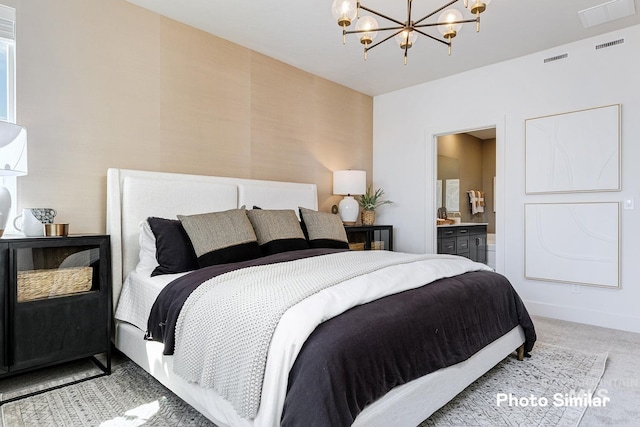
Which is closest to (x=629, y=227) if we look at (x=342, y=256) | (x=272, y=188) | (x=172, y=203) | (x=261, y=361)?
(x=342, y=256)

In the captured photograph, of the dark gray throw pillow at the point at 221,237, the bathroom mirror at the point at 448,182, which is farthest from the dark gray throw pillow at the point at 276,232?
the bathroom mirror at the point at 448,182

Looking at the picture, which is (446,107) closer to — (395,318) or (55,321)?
(395,318)

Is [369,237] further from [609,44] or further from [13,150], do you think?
[13,150]

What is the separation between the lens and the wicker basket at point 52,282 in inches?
86.7

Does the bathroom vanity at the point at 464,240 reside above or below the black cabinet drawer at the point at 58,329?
above

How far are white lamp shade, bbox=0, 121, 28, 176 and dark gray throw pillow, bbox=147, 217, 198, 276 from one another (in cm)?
83

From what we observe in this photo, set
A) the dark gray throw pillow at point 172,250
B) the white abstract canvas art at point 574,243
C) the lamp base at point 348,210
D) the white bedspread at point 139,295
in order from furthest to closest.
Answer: the lamp base at point 348,210
the white abstract canvas art at point 574,243
the dark gray throw pillow at point 172,250
the white bedspread at point 139,295

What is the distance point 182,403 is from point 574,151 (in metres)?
4.01

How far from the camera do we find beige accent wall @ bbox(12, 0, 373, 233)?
Answer: 261 centimetres

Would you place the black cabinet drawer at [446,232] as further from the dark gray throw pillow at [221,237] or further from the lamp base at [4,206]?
the lamp base at [4,206]

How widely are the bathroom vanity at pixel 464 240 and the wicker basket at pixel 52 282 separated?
404 centimetres

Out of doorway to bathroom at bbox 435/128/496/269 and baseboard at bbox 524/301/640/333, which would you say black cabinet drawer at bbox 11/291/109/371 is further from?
doorway to bathroom at bbox 435/128/496/269

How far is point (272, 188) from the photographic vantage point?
385cm

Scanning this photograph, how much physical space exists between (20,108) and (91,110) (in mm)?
432
